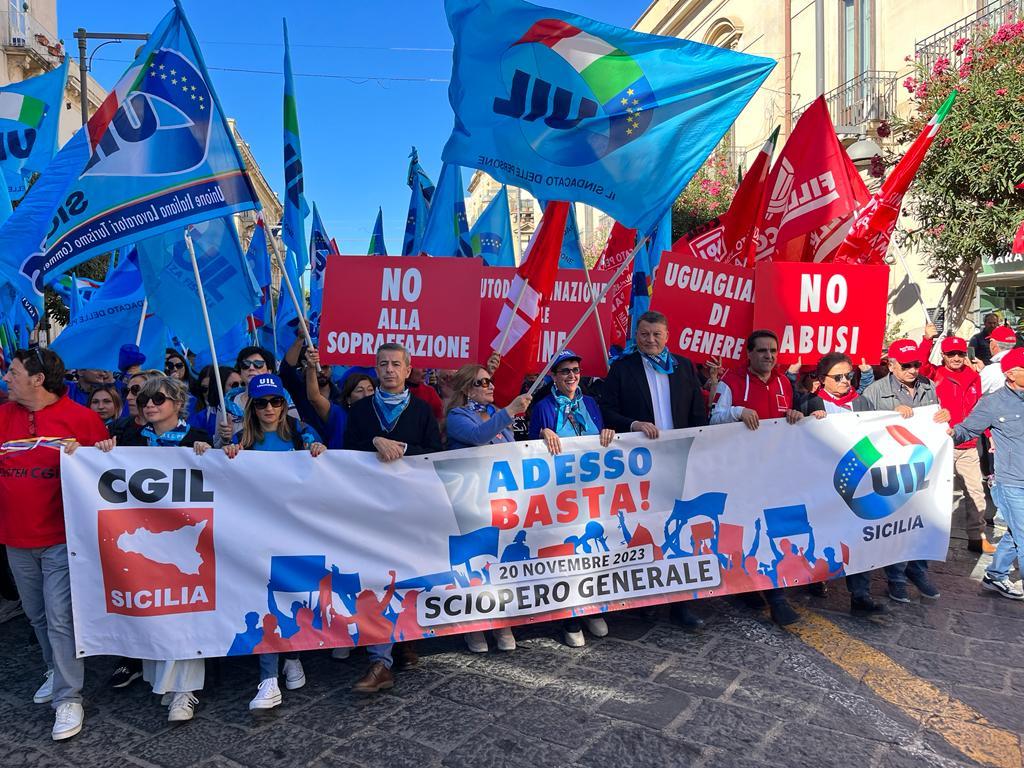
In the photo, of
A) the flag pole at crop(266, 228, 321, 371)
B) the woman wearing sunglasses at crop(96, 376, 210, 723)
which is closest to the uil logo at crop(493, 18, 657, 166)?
the flag pole at crop(266, 228, 321, 371)

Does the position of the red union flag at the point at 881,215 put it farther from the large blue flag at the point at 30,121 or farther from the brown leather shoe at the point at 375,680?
the large blue flag at the point at 30,121

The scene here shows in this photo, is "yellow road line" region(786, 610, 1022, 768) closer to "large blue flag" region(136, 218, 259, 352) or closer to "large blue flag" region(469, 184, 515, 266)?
"large blue flag" region(136, 218, 259, 352)

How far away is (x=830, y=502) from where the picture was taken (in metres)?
4.79

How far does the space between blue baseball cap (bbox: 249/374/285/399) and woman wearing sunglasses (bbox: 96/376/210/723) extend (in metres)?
0.35

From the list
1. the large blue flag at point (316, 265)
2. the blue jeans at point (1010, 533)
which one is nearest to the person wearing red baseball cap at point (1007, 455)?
the blue jeans at point (1010, 533)

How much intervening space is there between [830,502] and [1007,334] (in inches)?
126

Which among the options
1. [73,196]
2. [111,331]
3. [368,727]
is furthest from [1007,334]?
[111,331]

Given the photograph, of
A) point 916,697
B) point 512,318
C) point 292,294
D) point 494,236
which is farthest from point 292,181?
point 916,697

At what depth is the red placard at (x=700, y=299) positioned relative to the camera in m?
5.94

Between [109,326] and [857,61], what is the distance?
16240 mm

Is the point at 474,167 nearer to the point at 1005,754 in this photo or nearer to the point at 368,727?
the point at 368,727

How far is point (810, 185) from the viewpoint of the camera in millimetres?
6594

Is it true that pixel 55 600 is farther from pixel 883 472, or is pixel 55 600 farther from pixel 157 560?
pixel 883 472

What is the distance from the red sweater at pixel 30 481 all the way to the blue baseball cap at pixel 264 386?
0.89 metres
